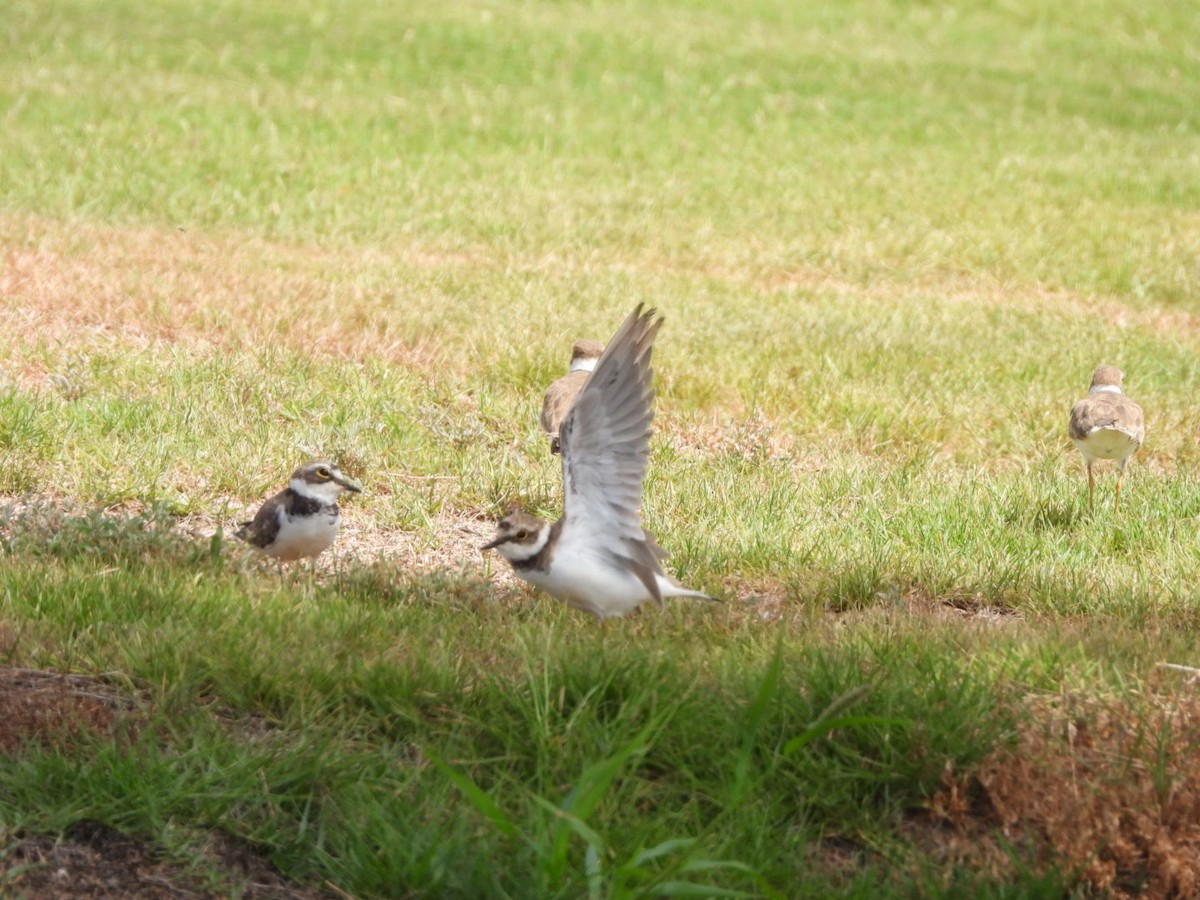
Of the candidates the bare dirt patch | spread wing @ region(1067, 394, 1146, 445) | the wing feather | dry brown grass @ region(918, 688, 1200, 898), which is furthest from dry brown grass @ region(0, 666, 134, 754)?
spread wing @ region(1067, 394, 1146, 445)

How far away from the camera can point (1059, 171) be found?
61.9 feet

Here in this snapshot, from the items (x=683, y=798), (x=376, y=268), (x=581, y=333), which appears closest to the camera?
(x=683, y=798)

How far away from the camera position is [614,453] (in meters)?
5.66

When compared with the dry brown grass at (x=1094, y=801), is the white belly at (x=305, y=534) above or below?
below

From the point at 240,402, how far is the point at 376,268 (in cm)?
420

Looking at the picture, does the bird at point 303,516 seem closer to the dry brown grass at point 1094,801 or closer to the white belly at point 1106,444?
the dry brown grass at point 1094,801

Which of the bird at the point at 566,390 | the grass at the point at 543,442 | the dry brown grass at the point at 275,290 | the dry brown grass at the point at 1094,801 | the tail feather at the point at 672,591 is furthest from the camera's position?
the dry brown grass at the point at 275,290

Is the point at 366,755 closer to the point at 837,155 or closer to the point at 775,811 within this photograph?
the point at 775,811

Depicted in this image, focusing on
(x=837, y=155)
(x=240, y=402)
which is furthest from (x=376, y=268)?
(x=837, y=155)

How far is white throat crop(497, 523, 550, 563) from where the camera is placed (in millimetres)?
5730

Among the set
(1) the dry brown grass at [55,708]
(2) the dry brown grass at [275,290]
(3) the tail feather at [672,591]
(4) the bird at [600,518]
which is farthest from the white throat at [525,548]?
(2) the dry brown grass at [275,290]

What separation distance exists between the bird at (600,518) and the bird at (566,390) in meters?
2.01

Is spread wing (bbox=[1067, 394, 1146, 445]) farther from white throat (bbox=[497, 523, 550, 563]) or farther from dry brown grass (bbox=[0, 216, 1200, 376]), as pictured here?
dry brown grass (bbox=[0, 216, 1200, 376])

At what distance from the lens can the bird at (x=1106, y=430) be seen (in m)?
8.01
